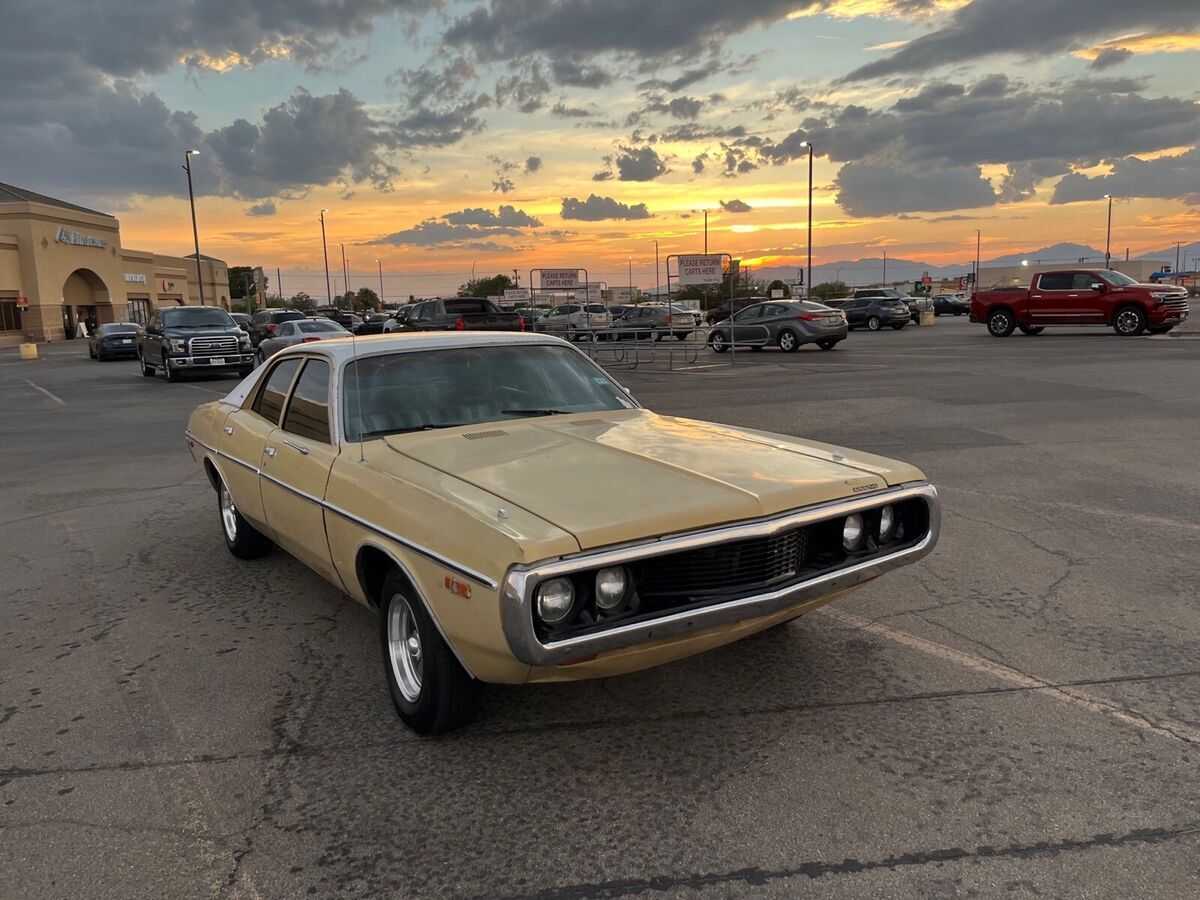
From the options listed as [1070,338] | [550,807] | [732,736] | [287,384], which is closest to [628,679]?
[732,736]

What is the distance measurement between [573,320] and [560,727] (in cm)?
2834

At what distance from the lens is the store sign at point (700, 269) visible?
78.1 feet

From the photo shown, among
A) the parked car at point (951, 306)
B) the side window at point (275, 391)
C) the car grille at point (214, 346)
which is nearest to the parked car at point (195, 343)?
the car grille at point (214, 346)

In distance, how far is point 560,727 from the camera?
135 inches

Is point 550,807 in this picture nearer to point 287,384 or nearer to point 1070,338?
point 287,384

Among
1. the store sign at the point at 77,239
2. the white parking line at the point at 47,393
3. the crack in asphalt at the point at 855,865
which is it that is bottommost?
the crack in asphalt at the point at 855,865

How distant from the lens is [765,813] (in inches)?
111

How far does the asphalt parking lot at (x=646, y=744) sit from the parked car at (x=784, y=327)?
18.6 meters

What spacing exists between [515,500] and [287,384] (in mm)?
2365

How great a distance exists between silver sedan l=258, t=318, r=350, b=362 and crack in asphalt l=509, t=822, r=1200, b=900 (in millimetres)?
23186

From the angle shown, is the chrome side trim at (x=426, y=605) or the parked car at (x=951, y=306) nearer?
the chrome side trim at (x=426, y=605)

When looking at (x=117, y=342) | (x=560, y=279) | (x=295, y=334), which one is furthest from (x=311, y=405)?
(x=117, y=342)

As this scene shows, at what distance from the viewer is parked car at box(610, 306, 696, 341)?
91.3ft

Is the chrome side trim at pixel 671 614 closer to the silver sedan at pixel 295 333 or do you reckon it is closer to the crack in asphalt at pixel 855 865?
the crack in asphalt at pixel 855 865
